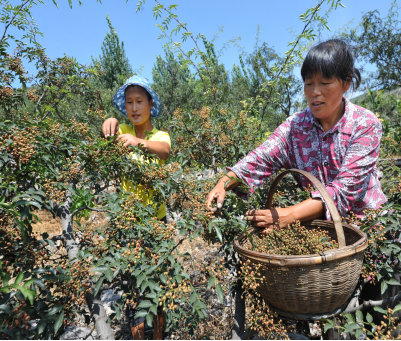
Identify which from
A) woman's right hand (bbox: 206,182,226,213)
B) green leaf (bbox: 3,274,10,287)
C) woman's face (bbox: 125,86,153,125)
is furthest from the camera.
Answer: woman's face (bbox: 125,86,153,125)

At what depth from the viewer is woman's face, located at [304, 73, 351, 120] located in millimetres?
1485

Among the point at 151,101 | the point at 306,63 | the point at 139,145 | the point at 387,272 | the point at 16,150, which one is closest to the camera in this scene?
the point at 16,150

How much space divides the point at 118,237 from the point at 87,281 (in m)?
0.28

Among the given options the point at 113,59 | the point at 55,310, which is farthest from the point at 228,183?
the point at 113,59

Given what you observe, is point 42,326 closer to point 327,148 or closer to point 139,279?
point 139,279

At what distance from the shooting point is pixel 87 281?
3.72 ft

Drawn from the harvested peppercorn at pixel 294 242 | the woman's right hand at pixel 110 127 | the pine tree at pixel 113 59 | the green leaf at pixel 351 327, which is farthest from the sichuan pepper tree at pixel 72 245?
Result: the pine tree at pixel 113 59

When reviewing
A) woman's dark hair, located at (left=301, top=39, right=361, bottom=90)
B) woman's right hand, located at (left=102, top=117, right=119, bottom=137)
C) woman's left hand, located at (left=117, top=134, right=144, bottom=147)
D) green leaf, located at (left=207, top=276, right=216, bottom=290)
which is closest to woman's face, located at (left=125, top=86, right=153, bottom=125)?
woman's right hand, located at (left=102, top=117, right=119, bottom=137)

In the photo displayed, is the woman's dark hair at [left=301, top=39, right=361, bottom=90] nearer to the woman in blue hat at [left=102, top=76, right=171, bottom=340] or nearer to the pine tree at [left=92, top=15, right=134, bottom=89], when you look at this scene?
the woman in blue hat at [left=102, top=76, right=171, bottom=340]

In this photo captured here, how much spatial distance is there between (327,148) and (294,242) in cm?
70

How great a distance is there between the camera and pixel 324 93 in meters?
1.51

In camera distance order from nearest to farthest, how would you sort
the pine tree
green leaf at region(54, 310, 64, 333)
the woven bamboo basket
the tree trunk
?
green leaf at region(54, 310, 64, 333), the woven bamboo basket, the tree trunk, the pine tree

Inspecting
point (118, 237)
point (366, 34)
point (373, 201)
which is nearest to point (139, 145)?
point (118, 237)

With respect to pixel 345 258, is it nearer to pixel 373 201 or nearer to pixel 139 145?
pixel 373 201
